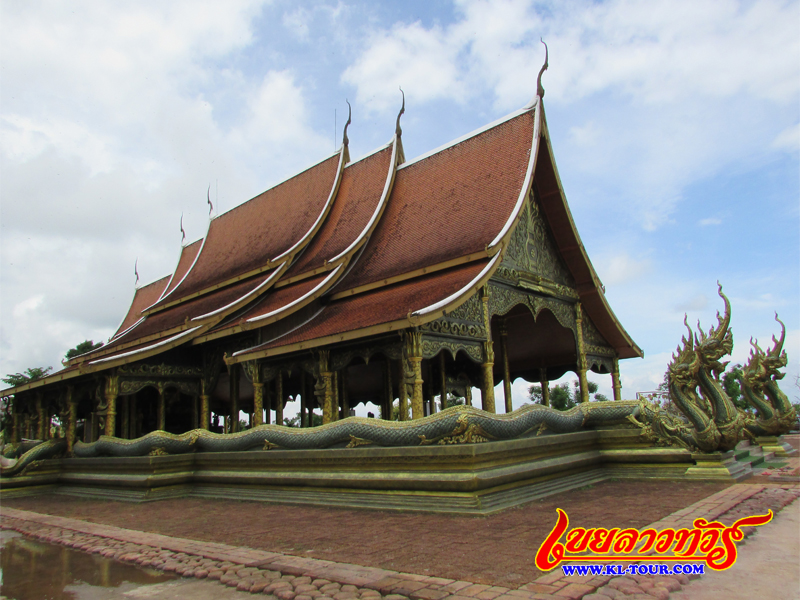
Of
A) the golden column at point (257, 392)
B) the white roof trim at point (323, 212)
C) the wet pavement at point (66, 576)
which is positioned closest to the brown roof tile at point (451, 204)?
the white roof trim at point (323, 212)

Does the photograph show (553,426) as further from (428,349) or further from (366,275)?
(366,275)

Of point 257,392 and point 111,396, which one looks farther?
point 111,396

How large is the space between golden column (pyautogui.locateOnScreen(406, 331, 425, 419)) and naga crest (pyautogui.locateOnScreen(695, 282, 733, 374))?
3.64 meters

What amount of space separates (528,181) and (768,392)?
5.93 meters

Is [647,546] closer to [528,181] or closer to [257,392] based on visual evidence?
[528,181]

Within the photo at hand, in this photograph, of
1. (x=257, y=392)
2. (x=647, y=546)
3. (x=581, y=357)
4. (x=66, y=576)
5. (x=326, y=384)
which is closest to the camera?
(x=647, y=546)

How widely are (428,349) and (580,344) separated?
4.46 meters

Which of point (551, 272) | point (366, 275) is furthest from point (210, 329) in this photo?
point (551, 272)

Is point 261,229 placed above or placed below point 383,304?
above

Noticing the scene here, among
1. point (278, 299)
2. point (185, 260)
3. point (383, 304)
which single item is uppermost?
point (185, 260)

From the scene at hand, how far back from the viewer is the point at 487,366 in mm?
8570

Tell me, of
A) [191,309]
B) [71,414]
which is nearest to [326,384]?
[191,309]

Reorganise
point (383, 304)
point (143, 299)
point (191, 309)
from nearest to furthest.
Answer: point (383, 304), point (191, 309), point (143, 299)

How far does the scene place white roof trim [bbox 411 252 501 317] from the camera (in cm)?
734
